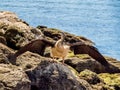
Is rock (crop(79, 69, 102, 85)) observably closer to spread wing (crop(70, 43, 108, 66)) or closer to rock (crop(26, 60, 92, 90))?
spread wing (crop(70, 43, 108, 66))

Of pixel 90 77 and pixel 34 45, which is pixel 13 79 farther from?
pixel 90 77

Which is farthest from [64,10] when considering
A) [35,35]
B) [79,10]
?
[35,35]

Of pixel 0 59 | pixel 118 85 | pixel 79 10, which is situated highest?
pixel 0 59

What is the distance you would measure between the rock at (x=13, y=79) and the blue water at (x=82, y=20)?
33131 millimetres

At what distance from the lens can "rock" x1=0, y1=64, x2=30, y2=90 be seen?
11367mm

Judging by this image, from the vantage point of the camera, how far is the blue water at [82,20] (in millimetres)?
53334

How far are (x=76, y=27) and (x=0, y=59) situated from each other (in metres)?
48.8

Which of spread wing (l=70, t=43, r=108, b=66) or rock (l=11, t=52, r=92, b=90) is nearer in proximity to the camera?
rock (l=11, t=52, r=92, b=90)

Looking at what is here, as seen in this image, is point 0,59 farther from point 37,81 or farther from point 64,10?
point 64,10

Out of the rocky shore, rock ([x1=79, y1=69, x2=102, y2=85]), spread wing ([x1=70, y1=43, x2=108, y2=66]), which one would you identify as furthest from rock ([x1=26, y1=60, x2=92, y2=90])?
rock ([x1=79, y1=69, x2=102, y2=85])

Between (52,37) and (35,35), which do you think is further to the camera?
(52,37)

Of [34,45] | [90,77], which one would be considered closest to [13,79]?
[34,45]

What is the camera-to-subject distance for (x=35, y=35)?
19.6 meters

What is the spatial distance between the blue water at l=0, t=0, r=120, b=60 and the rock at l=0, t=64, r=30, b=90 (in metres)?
33.1
